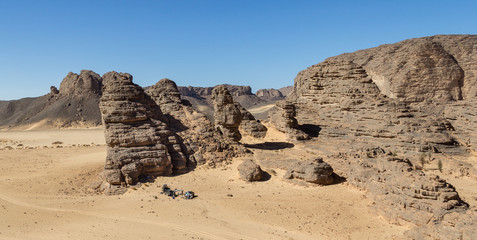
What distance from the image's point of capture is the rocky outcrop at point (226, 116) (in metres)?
26.7

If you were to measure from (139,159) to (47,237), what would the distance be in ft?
24.1

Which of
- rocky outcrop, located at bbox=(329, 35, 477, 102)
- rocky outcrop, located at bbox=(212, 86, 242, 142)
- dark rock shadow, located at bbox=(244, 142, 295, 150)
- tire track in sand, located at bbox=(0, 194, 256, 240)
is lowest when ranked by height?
tire track in sand, located at bbox=(0, 194, 256, 240)

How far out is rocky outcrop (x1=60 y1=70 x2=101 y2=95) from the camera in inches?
3091

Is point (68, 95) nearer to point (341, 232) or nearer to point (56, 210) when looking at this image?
point (56, 210)

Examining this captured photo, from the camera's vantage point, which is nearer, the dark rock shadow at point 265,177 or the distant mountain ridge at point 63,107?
the dark rock shadow at point 265,177

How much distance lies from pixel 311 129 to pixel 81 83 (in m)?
70.3

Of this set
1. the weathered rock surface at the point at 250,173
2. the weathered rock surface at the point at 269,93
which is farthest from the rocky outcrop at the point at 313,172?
the weathered rock surface at the point at 269,93

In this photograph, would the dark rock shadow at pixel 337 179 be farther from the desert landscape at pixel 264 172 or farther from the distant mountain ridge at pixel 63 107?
the distant mountain ridge at pixel 63 107

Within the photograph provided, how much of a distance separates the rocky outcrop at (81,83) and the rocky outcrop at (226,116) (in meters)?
63.7

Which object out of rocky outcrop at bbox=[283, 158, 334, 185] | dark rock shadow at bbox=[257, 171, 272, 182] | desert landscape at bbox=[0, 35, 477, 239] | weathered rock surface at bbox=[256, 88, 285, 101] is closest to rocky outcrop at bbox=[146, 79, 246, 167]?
desert landscape at bbox=[0, 35, 477, 239]

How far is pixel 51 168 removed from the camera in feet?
76.8

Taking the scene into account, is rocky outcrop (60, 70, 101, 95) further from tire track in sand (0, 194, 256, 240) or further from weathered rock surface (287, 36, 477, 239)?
tire track in sand (0, 194, 256, 240)

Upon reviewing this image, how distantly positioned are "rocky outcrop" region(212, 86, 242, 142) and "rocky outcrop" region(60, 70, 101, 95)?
63.7 m

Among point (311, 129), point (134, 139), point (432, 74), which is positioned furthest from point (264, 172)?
point (432, 74)
